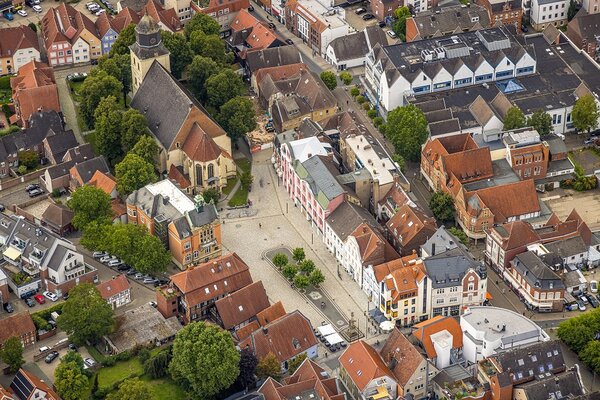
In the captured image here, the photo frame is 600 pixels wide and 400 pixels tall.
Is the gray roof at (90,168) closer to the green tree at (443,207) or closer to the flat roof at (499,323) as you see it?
the green tree at (443,207)

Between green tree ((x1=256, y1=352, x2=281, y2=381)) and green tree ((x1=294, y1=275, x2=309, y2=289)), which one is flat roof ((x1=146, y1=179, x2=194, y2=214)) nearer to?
green tree ((x1=294, y1=275, x2=309, y2=289))

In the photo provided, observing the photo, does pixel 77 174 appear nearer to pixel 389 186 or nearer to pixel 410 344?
pixel 389 186

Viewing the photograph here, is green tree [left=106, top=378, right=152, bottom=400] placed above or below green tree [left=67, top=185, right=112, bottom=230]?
below

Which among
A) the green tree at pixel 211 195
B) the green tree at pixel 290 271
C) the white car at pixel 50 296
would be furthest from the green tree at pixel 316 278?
the white car at pixel 50 296

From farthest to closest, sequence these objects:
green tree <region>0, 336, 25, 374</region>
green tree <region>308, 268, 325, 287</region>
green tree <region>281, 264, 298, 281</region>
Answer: green tree <region>281, 264, 298, 281</region> < green tree <region>308, 268, 325, 287</region> < green tree <region>0, 336, 25, 374</region>

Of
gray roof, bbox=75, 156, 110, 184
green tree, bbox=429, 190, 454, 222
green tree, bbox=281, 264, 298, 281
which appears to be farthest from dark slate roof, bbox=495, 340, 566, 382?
gray roof, bbox=75, 156, 110, 184

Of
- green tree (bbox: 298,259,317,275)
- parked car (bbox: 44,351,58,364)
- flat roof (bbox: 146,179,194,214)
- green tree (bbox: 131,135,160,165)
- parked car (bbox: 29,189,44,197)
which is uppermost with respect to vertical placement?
green tree (bbox: 131,135,160,165)

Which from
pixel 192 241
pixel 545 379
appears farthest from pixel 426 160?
pixel 545 379
